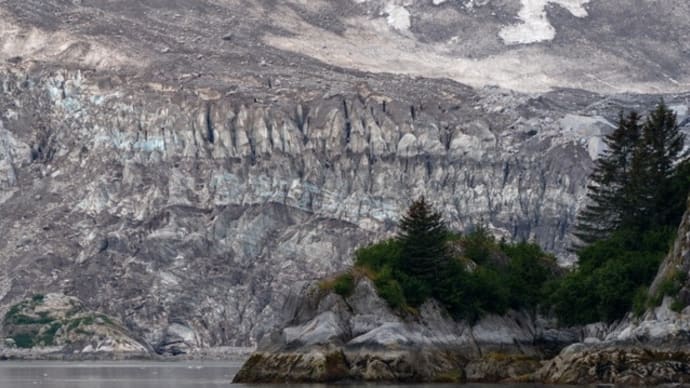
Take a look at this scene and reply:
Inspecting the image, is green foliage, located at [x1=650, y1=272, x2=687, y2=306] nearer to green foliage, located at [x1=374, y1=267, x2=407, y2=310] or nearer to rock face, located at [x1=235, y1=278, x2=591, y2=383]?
rock face, located at [x1=235, y1=278, x2=591, y2=383]

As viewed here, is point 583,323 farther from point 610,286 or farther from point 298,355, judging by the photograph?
point 298,355

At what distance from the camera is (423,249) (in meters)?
150

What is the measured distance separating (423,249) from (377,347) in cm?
1547

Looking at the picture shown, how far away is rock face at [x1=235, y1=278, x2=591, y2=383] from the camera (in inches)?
5276

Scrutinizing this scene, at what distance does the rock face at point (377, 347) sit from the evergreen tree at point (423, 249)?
398cm

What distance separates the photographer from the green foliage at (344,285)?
14050 centimetres

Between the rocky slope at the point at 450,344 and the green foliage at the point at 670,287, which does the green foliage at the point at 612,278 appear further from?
the green foliage at the point at 670,287

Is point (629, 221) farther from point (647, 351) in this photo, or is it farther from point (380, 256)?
point (647, 351)

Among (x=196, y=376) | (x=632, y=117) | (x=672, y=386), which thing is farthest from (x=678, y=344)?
(x=196, y=376)

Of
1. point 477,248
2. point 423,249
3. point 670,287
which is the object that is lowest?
point 477,248

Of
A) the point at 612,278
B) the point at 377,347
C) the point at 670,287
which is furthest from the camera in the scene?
the point at 612,278

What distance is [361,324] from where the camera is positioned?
5472 inches

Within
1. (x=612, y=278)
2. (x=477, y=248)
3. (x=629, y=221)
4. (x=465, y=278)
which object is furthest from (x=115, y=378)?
(x=612, y=278)

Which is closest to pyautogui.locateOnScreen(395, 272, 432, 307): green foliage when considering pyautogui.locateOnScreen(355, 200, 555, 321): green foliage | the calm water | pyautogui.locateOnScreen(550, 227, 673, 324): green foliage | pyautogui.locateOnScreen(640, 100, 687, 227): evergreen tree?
pyautogui.locateOnScreen(355, 200, 555, 321): green foliage
